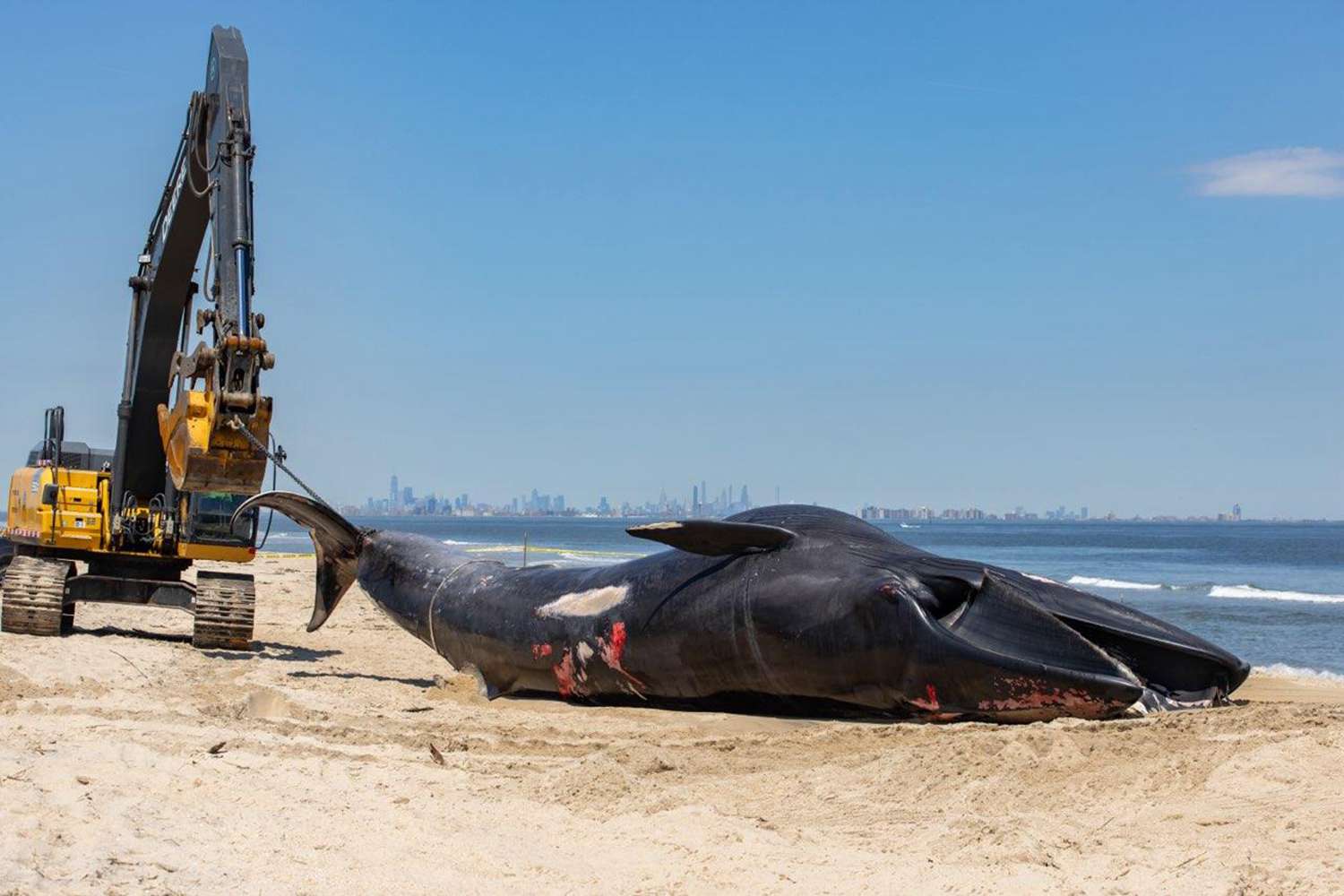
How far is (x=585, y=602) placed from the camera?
989 centimetres

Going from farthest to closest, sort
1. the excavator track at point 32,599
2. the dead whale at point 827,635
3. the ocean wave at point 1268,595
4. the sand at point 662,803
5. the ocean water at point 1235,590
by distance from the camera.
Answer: the ocean wave at point 1268,595
the ocean water at point 1235,590
the excavator track at point 32,599
the dead whale at point 827,635
the sand at point 662,803

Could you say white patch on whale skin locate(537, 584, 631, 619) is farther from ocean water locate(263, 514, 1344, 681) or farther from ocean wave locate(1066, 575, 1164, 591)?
ocean wave locate(1066, 575, 1164, 591)

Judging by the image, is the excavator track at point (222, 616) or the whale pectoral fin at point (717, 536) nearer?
the whale pectoral fin at point (717, 536)

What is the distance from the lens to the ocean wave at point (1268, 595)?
32.1 m

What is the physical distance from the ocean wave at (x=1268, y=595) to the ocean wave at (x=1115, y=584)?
1718 millimetres

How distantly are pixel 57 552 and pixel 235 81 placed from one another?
5.17 metres

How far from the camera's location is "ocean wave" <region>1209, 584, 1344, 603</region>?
105 ft

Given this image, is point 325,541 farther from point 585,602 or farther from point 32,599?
point 585,602

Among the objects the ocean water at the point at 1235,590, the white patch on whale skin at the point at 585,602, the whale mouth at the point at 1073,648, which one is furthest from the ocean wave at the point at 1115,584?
the whale mouth at the point at 1073,648

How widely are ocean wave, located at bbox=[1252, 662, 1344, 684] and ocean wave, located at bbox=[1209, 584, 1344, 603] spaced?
17179 mm

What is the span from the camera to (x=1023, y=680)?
24.3ft

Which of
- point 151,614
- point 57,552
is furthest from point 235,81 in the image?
point 151,614

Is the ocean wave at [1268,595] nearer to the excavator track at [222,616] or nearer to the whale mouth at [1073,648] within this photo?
the excavator track at [222,616]

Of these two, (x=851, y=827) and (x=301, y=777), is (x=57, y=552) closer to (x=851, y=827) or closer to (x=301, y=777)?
(x=301, y=777)
